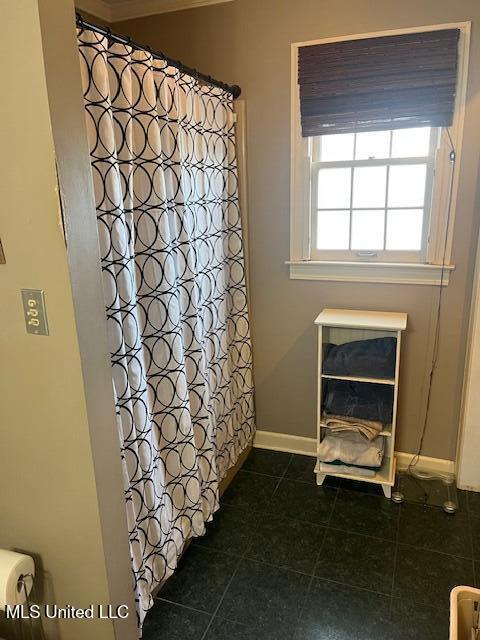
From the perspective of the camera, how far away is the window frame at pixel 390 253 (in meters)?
2.11

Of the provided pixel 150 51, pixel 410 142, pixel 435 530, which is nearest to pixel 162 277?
pixel 150 51

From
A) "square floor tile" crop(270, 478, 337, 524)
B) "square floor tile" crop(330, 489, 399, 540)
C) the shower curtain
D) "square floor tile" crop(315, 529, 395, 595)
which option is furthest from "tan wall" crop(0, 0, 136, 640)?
"square floor tile" crop(330, 489, 399, 540)

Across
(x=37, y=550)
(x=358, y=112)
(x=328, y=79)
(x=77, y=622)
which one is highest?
(x=328, y=79)

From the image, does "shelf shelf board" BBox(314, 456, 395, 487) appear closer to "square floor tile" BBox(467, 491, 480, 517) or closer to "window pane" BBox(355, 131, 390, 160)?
"square floor tile" BBox(467, 491, 480, 517)

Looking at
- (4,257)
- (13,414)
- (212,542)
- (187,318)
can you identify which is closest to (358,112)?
(187,318)

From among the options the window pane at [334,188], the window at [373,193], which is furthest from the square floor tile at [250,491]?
the window pane at [334,188]

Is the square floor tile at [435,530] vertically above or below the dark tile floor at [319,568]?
above

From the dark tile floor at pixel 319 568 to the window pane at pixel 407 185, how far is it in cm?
153

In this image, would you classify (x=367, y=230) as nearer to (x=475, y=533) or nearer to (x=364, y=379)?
(x=364, y=379)

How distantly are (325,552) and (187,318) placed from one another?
1.22 m

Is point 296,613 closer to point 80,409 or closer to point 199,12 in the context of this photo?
point 80,409

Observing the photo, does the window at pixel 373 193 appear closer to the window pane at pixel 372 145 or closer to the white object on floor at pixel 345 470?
the window pane at pixel 372 145

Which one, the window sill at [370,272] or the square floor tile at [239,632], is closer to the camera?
the square floor tile at [239,632]

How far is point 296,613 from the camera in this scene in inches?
69.0
